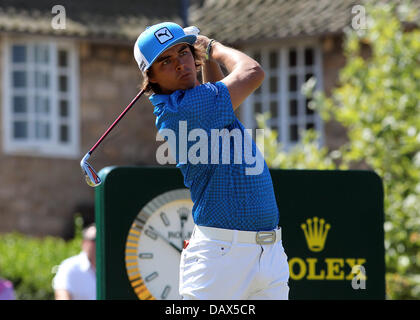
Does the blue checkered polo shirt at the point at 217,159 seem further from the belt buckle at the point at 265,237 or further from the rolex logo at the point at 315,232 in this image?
the rolex logo at the point at 315,232

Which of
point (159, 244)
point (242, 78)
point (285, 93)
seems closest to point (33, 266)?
point (159, 244)

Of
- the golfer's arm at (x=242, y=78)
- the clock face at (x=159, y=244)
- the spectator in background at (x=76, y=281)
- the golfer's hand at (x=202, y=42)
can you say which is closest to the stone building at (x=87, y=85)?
the spectator in background at (x=76, y=281)

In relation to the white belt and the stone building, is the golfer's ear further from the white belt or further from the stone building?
the stone building

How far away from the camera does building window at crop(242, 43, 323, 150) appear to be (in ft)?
45.4

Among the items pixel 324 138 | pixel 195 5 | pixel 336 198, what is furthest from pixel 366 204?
pixel 195 5

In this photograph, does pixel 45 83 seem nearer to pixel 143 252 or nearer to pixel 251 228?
pixel 143 252

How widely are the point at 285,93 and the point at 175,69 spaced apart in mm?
10629

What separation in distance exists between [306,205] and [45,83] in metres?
9.24

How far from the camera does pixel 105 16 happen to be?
1412cm

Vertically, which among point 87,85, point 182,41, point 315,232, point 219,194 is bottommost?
point 315,232

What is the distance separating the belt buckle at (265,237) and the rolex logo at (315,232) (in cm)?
161

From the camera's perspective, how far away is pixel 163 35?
11.3ft

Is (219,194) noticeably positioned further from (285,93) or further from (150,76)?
(285,93)

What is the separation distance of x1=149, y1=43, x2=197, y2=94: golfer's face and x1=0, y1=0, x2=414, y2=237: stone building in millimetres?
9523
